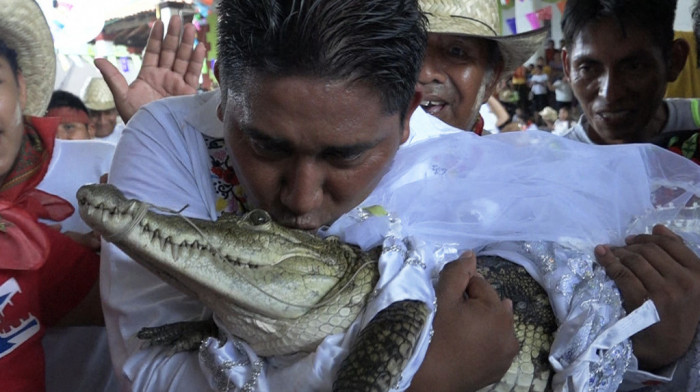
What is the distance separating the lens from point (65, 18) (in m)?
7.68

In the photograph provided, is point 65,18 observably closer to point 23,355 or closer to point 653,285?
point 23,355

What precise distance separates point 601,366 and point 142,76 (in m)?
1.57

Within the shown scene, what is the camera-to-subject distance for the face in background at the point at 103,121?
532cm

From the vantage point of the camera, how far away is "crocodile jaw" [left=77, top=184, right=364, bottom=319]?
846 mm

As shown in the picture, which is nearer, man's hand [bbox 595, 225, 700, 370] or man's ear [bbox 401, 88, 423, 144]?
man's hand [bbox 595, 225, 700, 370]

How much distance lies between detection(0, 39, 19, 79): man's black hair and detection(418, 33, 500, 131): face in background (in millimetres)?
1066

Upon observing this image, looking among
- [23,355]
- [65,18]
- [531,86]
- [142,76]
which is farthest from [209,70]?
[23,355]

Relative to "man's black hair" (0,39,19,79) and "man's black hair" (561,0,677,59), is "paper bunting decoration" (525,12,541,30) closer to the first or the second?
"man's black hair" (561,0,677,59)

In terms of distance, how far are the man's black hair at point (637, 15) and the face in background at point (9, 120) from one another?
5.87ft

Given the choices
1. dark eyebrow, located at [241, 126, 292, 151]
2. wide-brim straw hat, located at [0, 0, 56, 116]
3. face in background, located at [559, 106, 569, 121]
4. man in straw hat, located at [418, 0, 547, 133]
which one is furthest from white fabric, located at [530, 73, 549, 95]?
dark eyebrow, located at [241, 126, 292, 151]

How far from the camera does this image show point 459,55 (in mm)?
1871

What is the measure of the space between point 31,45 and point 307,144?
3.82 ft

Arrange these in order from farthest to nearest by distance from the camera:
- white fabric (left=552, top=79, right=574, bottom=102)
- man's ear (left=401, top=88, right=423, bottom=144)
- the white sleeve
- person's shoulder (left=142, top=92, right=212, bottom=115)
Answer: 1. white fabric (left=552, top=79, right=574, bottom=102)
2. person's shoulder (left=142, top=92, right=212, bottom=115)
3. man's ear (left=401, top=88, right=423, bottom=144)
4. the white sleeve

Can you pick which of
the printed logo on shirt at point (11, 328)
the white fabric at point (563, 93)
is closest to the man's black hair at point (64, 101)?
the printed logo on shirt at point (11, 328)
